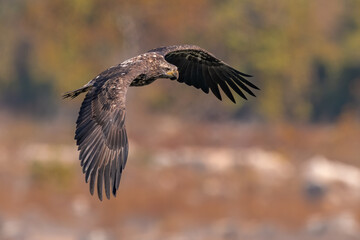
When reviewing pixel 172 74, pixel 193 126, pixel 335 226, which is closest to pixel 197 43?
pixel 193 126

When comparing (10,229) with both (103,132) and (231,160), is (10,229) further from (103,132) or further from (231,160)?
(103,132)

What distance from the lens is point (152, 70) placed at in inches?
561

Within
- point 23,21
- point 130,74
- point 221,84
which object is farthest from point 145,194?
point 23,21

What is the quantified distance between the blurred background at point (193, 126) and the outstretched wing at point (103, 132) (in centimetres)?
1741

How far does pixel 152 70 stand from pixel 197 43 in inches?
1721

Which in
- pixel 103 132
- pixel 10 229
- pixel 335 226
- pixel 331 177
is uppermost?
pixel 331 177

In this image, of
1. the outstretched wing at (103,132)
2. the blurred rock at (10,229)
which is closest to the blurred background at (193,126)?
the blurred rock at (10,229)

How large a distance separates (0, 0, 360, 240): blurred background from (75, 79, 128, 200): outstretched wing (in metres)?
17.4

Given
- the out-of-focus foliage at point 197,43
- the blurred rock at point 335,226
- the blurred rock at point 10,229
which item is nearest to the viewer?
the blurred rock at point 335,226

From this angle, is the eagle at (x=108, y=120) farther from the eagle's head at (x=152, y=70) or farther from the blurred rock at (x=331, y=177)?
the blurred rock at (x=331, y=177)

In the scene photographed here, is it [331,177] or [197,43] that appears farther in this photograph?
[197,43]

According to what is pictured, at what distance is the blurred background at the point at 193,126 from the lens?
32188mm

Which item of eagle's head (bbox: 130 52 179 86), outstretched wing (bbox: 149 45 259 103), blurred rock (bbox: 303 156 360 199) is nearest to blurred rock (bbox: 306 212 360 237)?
blurred rock (bbox: 303 156 360 199)

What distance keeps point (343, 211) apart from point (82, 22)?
25.0m
